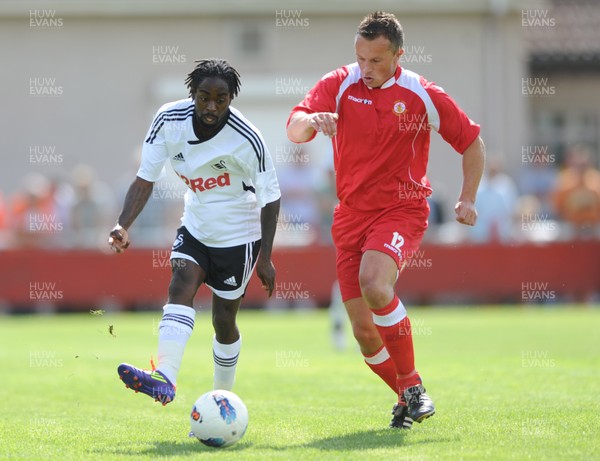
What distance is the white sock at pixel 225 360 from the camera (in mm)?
8398

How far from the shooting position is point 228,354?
Result: 841cm

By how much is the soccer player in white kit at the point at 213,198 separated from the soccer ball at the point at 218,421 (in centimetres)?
47

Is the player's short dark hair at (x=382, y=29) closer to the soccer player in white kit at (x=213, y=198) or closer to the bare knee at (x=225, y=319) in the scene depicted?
the soccer player in white kit at (x=213, y=198)

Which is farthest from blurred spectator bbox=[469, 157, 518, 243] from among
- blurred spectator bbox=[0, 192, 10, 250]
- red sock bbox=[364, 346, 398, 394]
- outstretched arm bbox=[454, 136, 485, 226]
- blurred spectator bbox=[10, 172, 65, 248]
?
outstretched arm bbox=[454, 136, 485, 226]

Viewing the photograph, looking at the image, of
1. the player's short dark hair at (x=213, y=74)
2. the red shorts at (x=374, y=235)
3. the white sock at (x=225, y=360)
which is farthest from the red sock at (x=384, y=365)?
the player's short dark hair at (x=213, y=74)

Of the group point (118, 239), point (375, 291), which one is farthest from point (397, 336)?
point (118, 239)

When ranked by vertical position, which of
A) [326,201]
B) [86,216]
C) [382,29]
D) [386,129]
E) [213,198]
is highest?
[382,29]

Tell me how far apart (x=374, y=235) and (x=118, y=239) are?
67.8 inches

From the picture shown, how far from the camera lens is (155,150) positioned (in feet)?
26.3

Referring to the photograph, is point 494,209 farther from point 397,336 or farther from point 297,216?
point 397,336

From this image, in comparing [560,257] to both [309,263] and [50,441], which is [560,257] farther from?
[50,441]

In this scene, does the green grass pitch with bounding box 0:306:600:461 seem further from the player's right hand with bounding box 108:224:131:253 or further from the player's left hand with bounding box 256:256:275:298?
the player's right hand with bounding box 108:224:131:253

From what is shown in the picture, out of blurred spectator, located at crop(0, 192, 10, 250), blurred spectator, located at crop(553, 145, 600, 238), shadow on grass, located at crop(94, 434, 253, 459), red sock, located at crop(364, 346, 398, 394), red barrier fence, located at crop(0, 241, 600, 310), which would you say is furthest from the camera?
blurred spectator, located at crop(553, 145, 600, 238)

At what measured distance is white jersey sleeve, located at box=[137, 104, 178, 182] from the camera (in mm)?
7988
